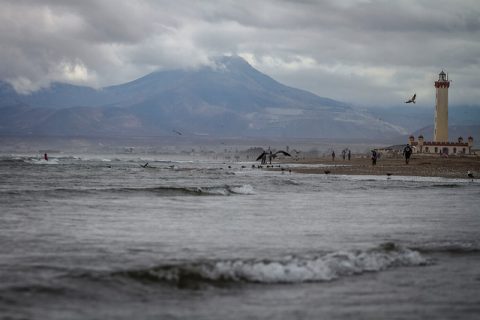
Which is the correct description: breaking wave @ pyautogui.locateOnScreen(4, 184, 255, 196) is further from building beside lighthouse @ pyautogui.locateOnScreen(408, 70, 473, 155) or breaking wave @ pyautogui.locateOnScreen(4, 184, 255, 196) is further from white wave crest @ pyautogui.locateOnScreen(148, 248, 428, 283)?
building beside lighthouse @ pyautogui.locateOnScreen(408, 70, 473, 155)

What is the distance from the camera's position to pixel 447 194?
1334 inches

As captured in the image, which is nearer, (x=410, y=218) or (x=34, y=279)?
(x=34, y=279)

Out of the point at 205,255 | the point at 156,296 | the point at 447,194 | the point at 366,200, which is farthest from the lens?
the point at 447,194

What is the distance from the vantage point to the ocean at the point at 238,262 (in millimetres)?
10414

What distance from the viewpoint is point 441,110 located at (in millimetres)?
112812

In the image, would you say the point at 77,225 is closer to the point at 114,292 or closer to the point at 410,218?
the point at 114,292

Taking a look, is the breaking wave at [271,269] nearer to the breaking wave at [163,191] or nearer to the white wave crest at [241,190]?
the breaking wave at [163,191]

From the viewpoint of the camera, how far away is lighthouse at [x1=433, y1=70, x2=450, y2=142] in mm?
110812

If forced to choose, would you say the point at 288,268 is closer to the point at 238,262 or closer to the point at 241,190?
the point at 238,262

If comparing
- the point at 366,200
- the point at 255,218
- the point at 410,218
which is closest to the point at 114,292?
the point at 255,218

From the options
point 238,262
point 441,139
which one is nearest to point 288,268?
point 238,262

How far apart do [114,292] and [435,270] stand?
20.0 ft

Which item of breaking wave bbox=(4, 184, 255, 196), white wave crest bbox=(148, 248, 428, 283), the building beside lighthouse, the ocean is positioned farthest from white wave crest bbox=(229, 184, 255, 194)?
the building beside lighthouse

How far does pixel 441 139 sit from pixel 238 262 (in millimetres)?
102792
